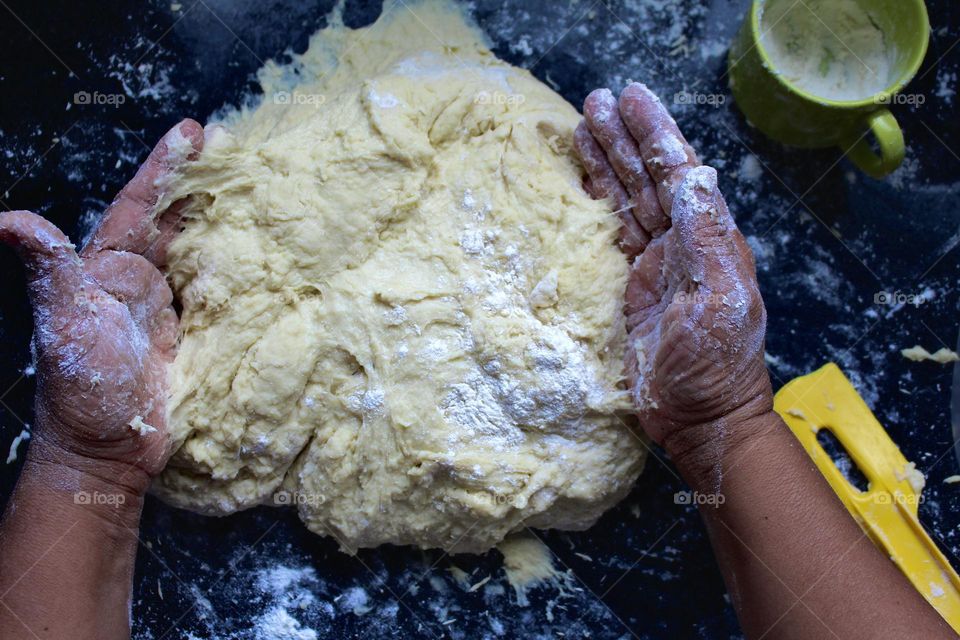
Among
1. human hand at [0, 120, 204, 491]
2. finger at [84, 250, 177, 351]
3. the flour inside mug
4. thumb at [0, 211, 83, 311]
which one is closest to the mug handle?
the flour inside mug

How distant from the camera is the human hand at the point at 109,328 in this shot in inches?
64.9

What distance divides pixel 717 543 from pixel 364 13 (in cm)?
173

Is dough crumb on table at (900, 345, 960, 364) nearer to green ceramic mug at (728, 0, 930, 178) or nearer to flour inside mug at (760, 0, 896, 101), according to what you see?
green ceramic mug at (728, 0, 930, 178)

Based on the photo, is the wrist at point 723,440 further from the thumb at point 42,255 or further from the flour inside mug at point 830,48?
the thumb at point 42,255

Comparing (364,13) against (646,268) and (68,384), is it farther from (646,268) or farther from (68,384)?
(68,384)

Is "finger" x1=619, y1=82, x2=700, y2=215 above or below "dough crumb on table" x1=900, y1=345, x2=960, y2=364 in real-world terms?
above

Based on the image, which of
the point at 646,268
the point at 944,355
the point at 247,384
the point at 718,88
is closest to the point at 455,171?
the point at 646,268

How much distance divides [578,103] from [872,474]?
1360mm

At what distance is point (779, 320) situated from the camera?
230 centimetres

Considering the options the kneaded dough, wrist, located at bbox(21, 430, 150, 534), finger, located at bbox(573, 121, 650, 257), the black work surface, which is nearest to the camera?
wrist, located at bbox(21, 430, 150, 534)

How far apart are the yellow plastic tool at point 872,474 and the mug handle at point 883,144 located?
57cm

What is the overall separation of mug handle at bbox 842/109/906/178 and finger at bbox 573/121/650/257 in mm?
651

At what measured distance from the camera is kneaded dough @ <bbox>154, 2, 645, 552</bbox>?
1.86 m

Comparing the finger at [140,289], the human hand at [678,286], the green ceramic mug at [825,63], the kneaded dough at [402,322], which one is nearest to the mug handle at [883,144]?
the green ceramic mug at [825,63]
